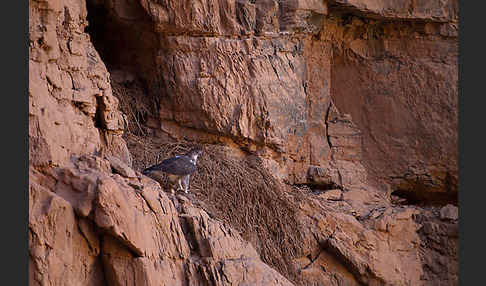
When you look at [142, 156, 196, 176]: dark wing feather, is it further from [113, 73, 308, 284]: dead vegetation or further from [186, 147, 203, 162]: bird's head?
[113, 73, 308, 284]: dead vegetation

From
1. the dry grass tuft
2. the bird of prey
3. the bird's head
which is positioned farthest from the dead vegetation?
the bird of prey

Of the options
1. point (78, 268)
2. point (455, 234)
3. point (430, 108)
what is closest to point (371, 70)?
point (430, 108)

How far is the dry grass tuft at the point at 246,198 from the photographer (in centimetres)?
1006

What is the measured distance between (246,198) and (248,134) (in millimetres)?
816

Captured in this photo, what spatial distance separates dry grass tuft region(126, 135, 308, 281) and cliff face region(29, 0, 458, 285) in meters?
0.03

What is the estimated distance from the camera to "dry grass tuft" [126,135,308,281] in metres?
10.1

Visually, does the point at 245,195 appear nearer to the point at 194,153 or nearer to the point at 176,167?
the point at 194,153

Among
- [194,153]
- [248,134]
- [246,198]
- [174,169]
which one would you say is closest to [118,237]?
[174,169]

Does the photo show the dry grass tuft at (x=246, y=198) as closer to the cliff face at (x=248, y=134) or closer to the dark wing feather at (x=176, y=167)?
the cliff face at (x=248, y=134)

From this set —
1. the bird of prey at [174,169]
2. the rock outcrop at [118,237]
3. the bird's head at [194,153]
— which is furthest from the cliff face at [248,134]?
the bird's head at [194,153]

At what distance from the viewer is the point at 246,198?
10.2 m

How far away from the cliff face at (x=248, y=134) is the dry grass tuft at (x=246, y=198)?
0.09 feet

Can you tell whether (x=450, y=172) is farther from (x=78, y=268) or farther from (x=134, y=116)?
(x=78, y=268)

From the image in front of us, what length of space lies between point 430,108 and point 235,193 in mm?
3216
